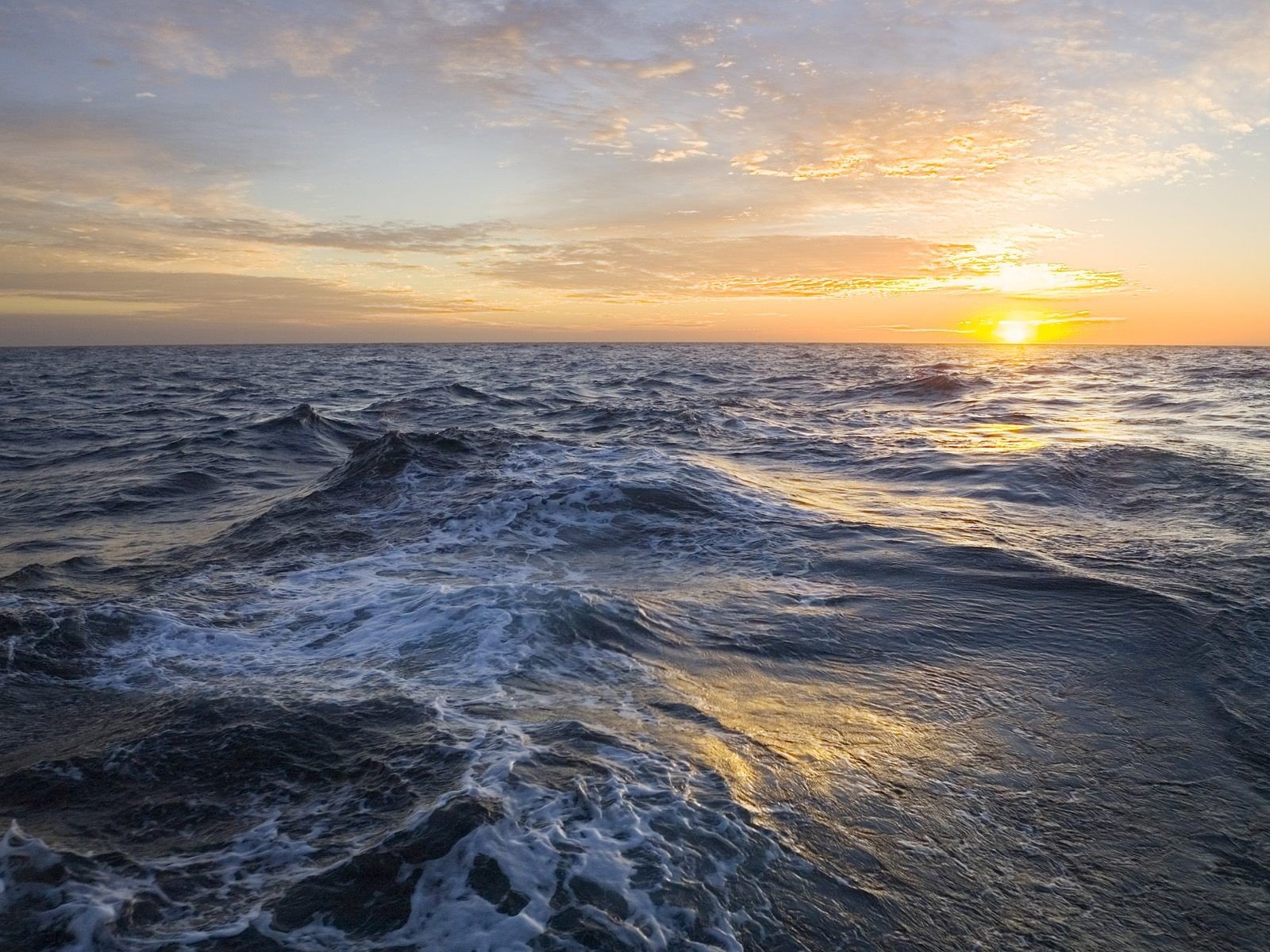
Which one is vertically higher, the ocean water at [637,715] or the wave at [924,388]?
the wave at [924,388]

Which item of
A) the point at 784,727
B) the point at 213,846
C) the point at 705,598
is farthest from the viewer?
the point at 705,598

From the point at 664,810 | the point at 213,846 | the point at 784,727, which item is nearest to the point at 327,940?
the point at 213,846

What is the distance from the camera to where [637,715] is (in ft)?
16.6

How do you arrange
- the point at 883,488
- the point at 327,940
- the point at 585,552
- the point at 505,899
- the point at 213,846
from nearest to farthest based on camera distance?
1. the point at 327,940
2. the point at 505,899
3. the point at 213,846
4. the point at 585,552
5. the point at 883,488

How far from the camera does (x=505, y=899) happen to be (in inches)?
129

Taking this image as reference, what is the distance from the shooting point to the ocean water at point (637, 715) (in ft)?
10.8

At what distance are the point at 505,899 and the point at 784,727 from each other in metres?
2.25

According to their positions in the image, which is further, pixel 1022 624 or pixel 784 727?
pixel 1022 624

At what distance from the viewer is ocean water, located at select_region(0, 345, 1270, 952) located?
3299 mm

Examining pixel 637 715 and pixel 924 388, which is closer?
pixel 637 715

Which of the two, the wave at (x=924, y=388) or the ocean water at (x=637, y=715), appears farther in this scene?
the wave at (x=924, y=388)

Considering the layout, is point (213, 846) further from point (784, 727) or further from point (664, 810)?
point (784, 727)

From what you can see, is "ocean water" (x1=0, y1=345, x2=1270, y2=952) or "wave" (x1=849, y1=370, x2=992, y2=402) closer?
"ocean water" (x1=0, y1=345, x2=1270, y2=952)

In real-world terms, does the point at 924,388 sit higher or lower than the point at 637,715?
higher
